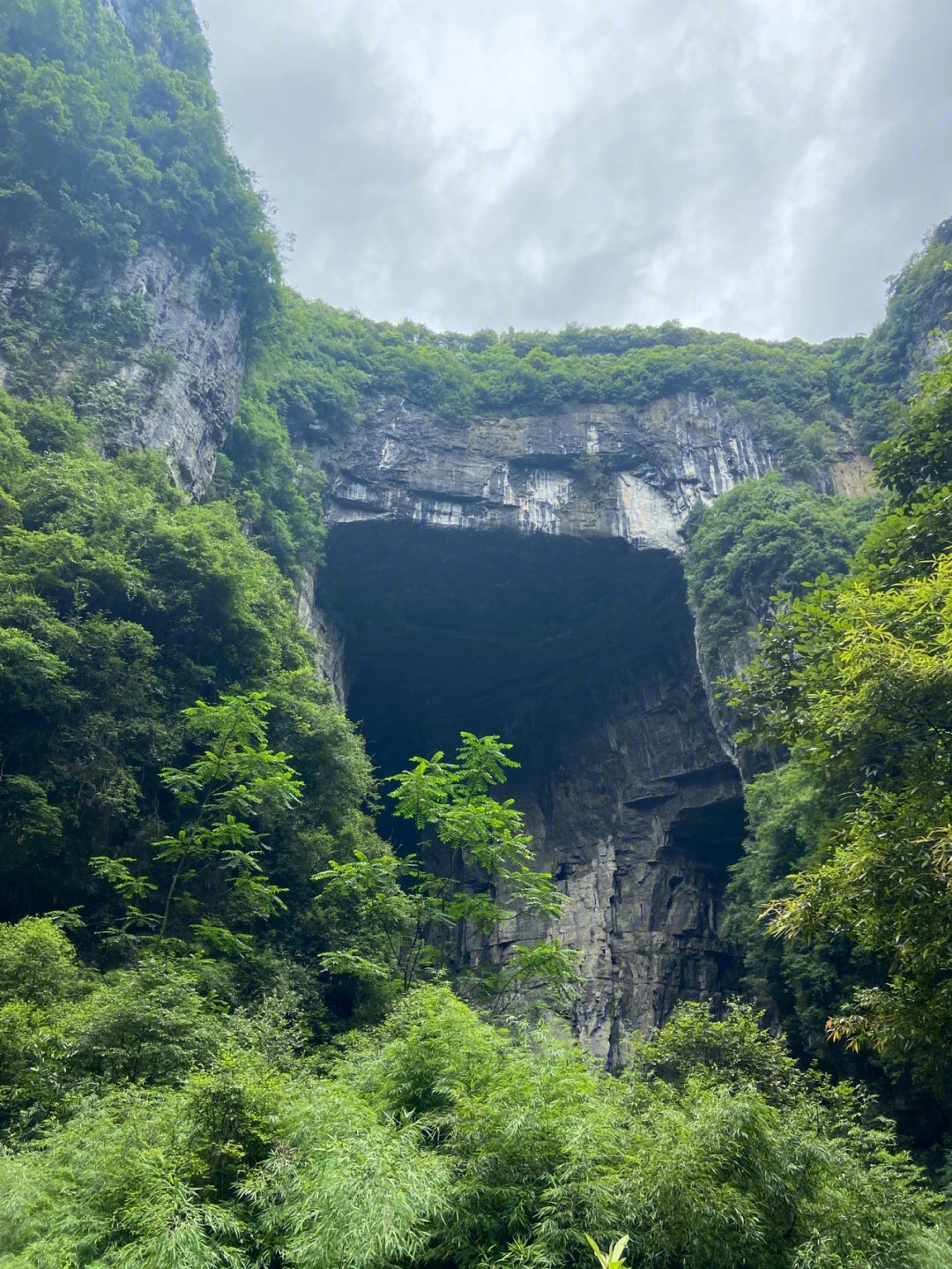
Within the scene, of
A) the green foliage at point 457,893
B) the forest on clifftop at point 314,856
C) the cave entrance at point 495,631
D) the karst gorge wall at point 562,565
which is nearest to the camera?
the forest on clifftop at point 314,856

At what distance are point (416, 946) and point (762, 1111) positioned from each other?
6715 mm

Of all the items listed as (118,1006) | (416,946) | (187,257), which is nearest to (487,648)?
(187,257)

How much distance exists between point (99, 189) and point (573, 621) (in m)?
17.1

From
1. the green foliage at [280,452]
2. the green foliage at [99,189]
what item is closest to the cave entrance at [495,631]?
the green foliage at [280,452]

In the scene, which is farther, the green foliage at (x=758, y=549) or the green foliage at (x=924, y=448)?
the green foliage at (x=758, y=549)

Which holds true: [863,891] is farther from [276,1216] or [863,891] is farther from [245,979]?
[245,979]

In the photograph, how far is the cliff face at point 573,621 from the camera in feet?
75.6

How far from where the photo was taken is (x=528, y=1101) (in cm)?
505

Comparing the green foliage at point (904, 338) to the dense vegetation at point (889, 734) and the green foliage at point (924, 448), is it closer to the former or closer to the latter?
the green foliage at point (924, 448)

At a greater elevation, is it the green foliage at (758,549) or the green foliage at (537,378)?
the green foliage at (537,378)

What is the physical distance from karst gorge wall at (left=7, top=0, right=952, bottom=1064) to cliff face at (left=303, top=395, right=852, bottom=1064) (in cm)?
7

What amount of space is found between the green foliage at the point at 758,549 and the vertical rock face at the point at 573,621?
1.95 m

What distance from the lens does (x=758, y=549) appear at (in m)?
19.7

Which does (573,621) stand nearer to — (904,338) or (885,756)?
(904,338)
